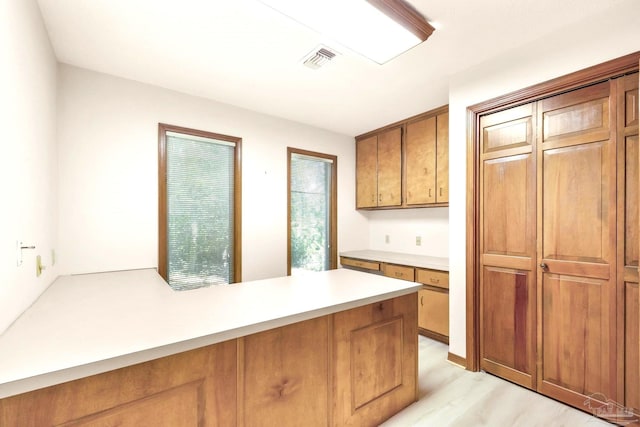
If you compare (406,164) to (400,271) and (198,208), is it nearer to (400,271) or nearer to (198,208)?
(400,271)

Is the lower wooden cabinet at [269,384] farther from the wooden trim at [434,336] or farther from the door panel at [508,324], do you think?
the wooden trim at [434,336]

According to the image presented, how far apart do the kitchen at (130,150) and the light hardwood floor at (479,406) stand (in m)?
0.36

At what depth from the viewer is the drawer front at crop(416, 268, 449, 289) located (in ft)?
9.28

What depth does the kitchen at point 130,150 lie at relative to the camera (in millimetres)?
1375

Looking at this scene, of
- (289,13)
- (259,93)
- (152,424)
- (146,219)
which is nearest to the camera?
(152,424)

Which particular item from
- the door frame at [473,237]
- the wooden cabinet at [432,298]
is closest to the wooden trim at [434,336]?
Result: the wooden cabinet at [432,298]

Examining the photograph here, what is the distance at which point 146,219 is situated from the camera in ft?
8.53

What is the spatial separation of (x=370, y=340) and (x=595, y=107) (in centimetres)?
203

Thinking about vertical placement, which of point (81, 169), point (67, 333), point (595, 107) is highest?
point (595, 107)

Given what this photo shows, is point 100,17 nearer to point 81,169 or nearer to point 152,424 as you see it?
point 81,169

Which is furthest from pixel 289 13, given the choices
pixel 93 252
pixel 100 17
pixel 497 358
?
pixel 497 358

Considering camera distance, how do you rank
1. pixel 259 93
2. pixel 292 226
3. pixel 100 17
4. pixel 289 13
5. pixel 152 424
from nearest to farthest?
pixel 152 424, pixel 289 13, pixel 100 17, pixel 259 93, pixel 292 226

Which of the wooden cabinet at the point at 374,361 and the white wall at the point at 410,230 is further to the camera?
the white wall at the point at 410,230

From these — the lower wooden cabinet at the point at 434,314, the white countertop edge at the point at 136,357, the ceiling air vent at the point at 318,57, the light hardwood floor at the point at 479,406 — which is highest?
the ceiling air vent at the point at 318,57
